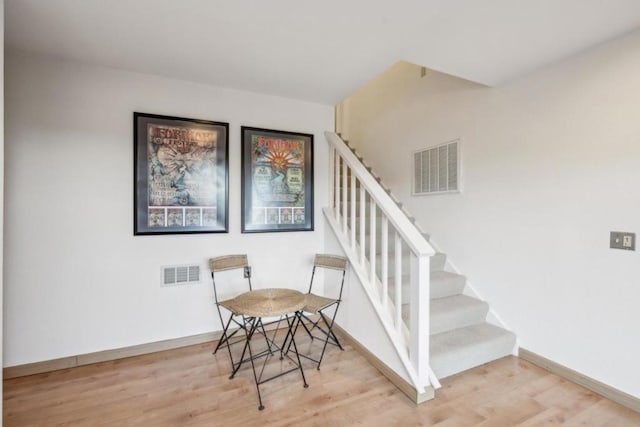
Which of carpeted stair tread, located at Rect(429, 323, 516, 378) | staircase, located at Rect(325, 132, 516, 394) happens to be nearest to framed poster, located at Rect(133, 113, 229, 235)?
staircase, located at Rect(325, 132, 516, 394)

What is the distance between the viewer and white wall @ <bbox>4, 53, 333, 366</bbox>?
221 cm

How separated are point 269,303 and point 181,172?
4.54ft

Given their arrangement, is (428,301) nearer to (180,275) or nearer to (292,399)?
(292,399)

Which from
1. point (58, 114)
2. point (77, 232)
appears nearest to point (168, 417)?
point (77, 232)

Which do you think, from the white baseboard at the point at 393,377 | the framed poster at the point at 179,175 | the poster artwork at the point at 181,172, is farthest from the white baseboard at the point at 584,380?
the poster artwork at the point at 181,172

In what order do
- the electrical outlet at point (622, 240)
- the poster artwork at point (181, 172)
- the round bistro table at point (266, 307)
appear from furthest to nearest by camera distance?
1. the poster artwork at point (181, 172)
2. the round bistro table at point (266, 307)
3. the electrical outlet at point (622, 240)

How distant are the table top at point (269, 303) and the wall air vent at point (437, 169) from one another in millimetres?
1877

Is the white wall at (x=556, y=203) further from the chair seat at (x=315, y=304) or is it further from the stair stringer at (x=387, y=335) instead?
the chair seat at (x=315, y=304)

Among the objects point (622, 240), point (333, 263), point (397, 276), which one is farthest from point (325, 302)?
point (622, 240)

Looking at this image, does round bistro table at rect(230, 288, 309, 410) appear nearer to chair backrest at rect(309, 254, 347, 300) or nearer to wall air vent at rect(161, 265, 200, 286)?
chair backrest at rect(309, 254, 347, 300)

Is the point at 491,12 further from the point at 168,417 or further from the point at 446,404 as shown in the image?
the point at 168,417

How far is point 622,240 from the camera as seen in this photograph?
195cm

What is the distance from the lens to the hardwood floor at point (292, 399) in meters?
1.80

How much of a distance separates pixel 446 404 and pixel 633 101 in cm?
223
